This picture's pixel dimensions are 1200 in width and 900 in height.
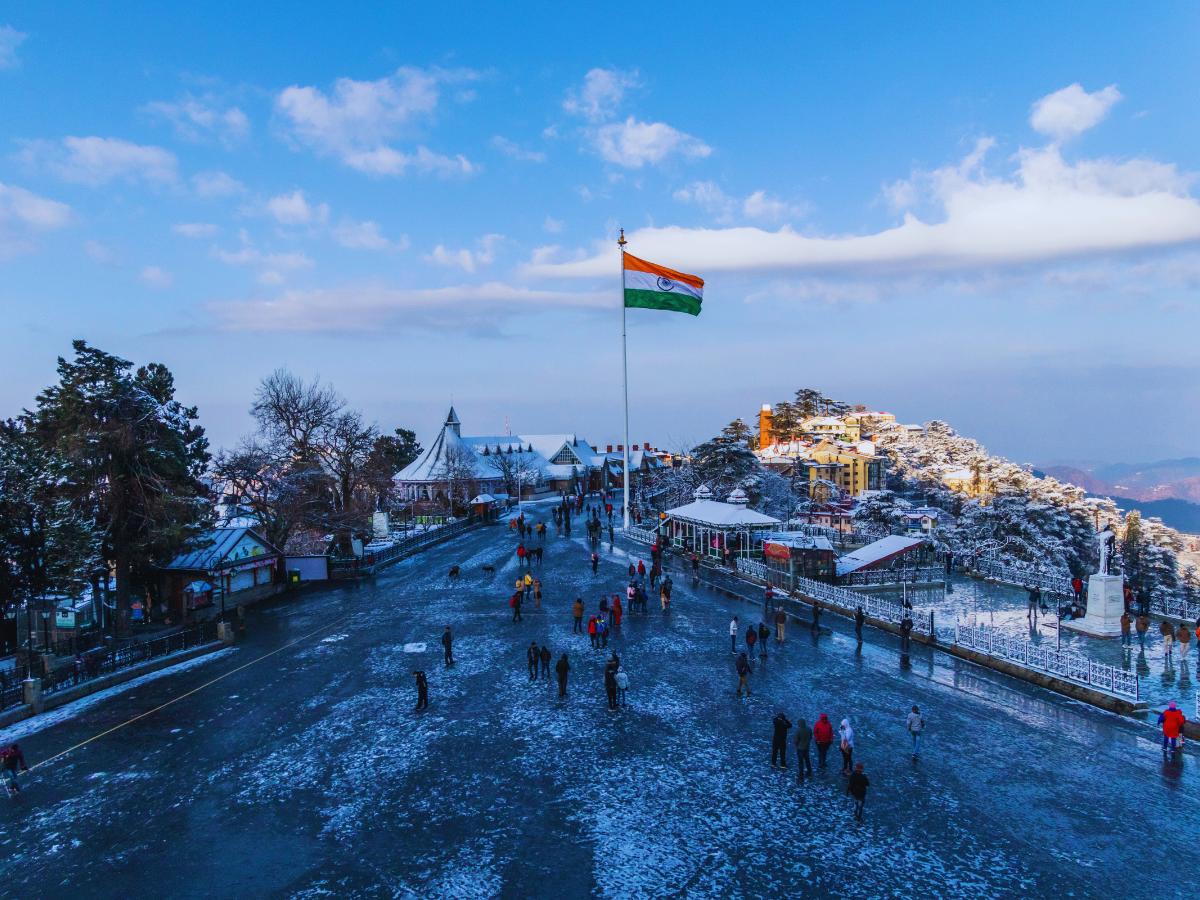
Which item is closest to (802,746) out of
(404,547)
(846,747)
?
(846,747)

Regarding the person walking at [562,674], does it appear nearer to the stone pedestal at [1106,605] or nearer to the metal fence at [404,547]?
the stone pedestal at [1106,605]

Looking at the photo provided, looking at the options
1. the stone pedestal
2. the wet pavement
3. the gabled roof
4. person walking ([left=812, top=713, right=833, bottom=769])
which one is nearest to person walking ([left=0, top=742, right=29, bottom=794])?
the wet pavement

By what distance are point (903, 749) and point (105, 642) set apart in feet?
84.3

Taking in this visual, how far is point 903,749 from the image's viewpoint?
44.5ft

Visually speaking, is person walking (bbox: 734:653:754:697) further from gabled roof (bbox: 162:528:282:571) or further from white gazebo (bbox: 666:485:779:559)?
gabled roof (bbox: 162:528:282:571)

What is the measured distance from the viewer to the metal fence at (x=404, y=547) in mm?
35688

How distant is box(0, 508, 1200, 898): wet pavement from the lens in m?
9.73

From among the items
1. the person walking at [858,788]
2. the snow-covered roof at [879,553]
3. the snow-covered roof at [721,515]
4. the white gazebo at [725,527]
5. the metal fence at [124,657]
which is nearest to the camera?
the person walking at [858,788]

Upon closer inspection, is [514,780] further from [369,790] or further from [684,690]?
[684,690]

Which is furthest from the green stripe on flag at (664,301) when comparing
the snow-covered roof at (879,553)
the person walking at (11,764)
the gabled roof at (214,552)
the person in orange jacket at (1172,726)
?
the person walking at (11,764)

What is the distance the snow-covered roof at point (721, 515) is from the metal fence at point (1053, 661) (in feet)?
43.7

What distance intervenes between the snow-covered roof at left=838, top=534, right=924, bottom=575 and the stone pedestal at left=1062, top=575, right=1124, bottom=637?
25.7 ft

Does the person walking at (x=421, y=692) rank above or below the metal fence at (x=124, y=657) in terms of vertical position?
above

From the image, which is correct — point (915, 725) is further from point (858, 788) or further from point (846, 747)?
point (858, 788)
